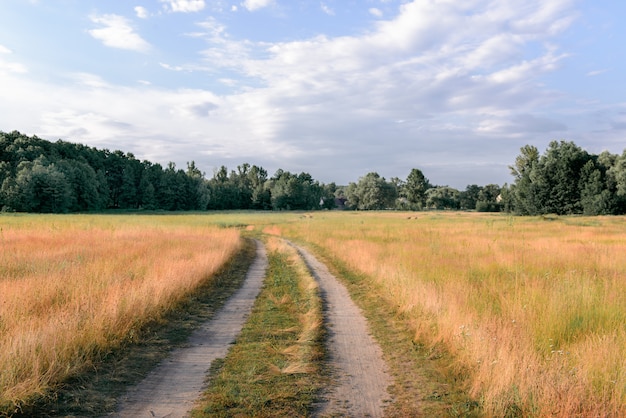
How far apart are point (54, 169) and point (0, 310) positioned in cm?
8263

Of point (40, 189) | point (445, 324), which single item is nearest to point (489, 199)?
point (40, 189)

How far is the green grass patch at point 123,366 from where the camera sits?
4.88m

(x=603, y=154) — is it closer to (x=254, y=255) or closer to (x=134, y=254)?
(x=254, y=255)

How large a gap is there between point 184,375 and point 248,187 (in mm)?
141897

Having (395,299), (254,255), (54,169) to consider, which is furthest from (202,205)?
(395,299)

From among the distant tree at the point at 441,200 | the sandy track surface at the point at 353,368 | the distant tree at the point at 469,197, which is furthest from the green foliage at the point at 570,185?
the sandy track surface at the point at 353,368

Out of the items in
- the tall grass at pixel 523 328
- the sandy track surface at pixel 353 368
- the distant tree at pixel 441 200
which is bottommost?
the sandy track surface at pixel 353 368

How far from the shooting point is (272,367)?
20.4 feet

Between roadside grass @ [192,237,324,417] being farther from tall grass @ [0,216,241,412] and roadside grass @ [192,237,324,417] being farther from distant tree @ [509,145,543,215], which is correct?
distant tree @ [509,145,543,215]

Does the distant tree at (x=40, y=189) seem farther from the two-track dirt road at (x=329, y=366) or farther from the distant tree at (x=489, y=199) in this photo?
the distant tree at (x=489, y=199)

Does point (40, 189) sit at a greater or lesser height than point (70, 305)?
greater

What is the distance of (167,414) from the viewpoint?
4.68 meters

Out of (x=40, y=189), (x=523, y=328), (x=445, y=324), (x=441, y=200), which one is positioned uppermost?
(x=40, y=189)

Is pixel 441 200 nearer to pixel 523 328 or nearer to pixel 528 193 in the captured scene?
pixel 528 193
